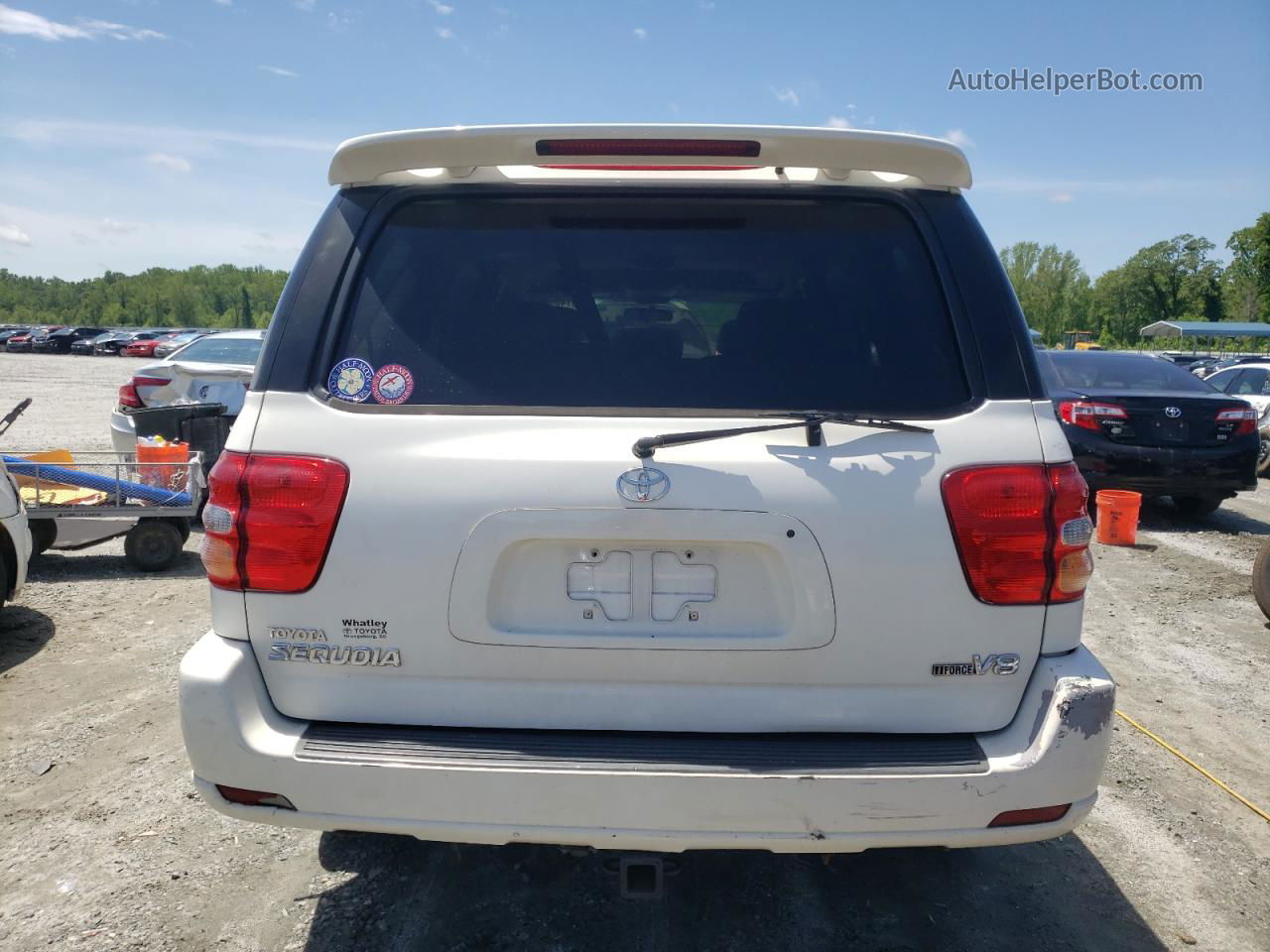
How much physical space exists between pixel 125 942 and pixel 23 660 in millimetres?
3085

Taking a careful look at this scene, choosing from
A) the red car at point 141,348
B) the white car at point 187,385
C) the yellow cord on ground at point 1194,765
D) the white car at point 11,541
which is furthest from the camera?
the red car at point 141,348

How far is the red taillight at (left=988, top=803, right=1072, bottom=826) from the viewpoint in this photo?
215 centimetres

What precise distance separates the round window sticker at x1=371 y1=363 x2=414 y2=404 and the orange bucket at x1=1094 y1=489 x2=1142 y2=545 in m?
7.84

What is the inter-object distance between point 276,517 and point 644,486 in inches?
34.4

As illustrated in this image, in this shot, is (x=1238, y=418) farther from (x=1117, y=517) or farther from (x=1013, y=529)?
(x=1013, y=529)

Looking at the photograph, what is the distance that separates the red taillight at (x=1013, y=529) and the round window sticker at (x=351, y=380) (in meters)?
1.41

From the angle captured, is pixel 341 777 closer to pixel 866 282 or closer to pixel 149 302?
pixel 866 282

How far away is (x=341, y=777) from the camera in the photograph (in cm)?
212

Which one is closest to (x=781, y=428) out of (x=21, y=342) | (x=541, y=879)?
(x=541, y=879)

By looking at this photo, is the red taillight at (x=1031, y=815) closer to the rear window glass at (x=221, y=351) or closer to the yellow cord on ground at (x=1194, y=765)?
the yellow cord on ground at (x=1194, y=765)

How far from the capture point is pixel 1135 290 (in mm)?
113750

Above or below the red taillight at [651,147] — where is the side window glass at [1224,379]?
below

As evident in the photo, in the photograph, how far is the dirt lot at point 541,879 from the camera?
2.76 meters

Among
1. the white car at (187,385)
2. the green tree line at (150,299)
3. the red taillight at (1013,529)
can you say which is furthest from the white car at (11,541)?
the green tree line at (150,299)
